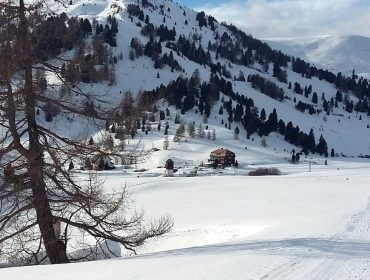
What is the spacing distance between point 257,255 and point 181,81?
5638 inches

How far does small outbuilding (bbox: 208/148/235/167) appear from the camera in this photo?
99081mm

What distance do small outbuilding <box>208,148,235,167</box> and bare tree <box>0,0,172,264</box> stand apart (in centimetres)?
8601

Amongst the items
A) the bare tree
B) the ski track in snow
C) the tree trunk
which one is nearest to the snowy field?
the ski track in snow

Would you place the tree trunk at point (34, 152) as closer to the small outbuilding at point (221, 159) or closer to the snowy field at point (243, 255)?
the snowy field at point (243, 255)

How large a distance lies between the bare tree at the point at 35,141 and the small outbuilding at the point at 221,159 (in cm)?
8601

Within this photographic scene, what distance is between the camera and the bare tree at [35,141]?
38.1 ft

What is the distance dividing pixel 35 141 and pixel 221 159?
8911cm

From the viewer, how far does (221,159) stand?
10025cm

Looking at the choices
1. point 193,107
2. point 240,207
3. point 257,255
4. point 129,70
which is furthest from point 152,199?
point 129,70

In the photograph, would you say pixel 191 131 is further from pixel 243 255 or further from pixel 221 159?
pixel 243 255

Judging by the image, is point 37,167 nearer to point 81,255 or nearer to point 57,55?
point 57,55

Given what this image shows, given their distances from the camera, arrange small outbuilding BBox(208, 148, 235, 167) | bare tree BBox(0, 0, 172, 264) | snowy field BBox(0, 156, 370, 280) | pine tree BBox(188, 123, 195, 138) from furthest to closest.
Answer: pine tree BBox(188, 123, 195, 138)
small outbuilding BBox(208, 148, 235, 167)
bare tree BBox(0, 0, 172, 264)
snowy field BBox(0, 156, 370, 280)

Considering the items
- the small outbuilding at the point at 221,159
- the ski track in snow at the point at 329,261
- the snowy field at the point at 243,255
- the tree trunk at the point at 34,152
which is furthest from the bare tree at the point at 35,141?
the small outbuilding at the point at 221,159

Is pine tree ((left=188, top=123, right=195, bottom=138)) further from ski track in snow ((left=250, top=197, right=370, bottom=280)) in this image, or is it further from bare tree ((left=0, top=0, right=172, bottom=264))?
ski track in snow ((left=250, top=197, right=370, bottom=280))
